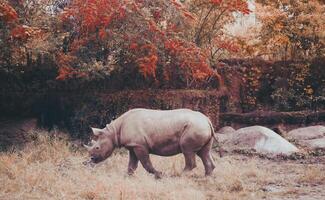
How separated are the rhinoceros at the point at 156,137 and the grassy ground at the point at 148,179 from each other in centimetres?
32

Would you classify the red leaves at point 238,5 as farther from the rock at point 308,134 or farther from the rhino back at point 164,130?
the rhino back at point 164,130

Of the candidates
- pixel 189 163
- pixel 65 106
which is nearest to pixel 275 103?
pixel 65 106

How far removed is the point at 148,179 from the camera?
940 cm

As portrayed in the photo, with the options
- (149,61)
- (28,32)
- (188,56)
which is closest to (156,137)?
(149,61)

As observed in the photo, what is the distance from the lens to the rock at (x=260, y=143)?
534 inches

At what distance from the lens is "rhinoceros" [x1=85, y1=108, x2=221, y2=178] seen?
10.2m

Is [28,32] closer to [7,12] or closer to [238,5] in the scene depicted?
[7,12]

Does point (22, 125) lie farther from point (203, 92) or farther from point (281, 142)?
point (281, 142)

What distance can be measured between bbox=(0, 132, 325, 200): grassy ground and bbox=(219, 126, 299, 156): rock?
2.22ft

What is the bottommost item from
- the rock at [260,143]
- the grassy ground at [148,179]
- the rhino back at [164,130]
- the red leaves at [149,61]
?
the rock at [260,143]

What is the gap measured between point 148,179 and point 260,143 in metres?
5.22

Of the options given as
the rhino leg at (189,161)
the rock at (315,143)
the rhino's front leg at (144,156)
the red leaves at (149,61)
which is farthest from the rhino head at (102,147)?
the rock at (315,143)

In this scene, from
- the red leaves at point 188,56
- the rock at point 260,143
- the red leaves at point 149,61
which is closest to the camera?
the rock at point 260,143

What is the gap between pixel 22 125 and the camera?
1512 cm
